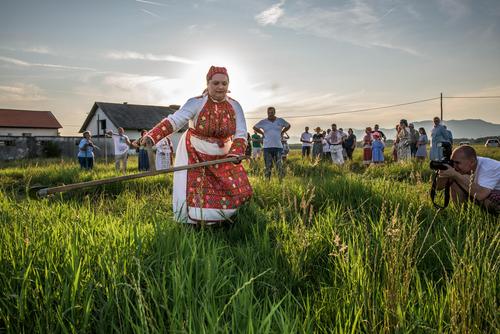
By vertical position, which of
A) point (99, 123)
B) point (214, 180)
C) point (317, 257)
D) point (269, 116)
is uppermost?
point (99, 123)

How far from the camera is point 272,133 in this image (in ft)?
32.0

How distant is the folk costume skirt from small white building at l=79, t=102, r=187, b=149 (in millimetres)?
38631

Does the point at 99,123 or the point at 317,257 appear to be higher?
the point at 99,123

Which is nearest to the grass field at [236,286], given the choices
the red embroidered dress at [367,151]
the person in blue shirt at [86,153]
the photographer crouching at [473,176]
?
the photographer crouching at [473,176]

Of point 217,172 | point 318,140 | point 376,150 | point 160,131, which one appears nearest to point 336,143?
point 376,150

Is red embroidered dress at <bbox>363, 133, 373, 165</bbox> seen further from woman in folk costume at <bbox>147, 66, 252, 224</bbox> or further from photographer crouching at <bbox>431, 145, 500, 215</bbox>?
woman in folk costume at <bbox>147, 66, 252, 224</bbox>

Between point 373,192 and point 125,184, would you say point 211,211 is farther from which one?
point 125,184

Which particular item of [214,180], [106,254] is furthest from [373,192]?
[106,254]

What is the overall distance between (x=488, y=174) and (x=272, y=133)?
6.13 meters

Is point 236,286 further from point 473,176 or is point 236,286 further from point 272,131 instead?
point 272,131

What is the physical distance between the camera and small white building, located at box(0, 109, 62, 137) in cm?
5753

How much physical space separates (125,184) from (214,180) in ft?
12.6

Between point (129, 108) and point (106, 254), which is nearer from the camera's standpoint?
point (106, 254)

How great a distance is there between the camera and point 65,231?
2.61 meters
